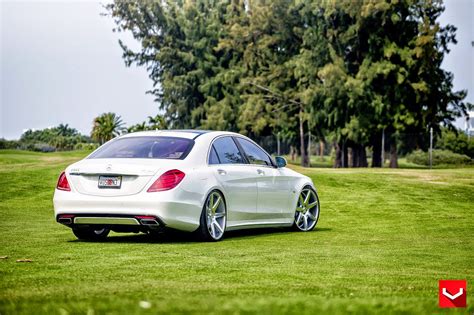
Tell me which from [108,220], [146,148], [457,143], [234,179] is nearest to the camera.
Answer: [108,220]

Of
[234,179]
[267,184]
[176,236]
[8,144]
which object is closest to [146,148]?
[234,179]

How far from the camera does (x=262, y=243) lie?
42.1 ft

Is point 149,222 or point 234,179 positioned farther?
point 234,179

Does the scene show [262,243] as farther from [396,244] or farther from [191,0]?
[191,0]

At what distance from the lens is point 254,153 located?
14.7 m

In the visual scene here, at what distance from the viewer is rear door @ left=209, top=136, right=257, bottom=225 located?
43.6ft

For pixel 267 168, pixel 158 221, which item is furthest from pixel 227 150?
pixel 158 221

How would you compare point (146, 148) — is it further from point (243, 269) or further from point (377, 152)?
point (377, 152)

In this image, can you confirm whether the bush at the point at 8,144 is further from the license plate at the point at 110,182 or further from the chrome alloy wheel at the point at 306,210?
the license plate at the point at 110,182

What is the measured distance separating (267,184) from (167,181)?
2862 mm

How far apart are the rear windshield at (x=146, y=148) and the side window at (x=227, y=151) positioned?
58cm

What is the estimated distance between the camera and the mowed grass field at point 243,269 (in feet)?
20.0

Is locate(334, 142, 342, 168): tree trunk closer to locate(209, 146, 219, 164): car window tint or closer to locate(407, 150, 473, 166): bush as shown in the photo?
locate(407, 150, 473, 166): bush

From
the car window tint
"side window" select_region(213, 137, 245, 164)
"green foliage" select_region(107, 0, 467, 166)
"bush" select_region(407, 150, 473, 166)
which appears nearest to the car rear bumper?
the car window tint
